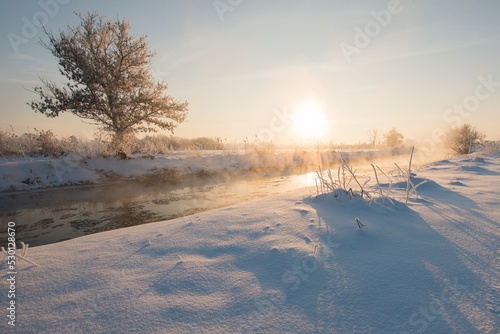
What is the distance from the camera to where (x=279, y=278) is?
144 centimetres

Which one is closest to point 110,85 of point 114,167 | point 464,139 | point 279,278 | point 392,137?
point 114,167

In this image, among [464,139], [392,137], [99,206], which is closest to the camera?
[99,206]

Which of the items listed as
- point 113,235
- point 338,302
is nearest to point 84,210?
point 113,235

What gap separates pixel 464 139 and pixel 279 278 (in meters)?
21.9

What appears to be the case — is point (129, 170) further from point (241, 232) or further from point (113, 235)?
point (241, 232)

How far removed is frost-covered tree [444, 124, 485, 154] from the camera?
54.4 feet

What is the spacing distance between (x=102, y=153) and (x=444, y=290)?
10.9m

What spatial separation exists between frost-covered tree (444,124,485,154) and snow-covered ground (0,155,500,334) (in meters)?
19.2

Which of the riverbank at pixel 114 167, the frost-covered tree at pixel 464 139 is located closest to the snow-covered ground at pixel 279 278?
the riverbank at pixel 114 167

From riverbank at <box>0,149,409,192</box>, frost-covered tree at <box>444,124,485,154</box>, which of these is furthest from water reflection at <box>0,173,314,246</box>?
frost-covered tree at <box>444,124,485,154</box>

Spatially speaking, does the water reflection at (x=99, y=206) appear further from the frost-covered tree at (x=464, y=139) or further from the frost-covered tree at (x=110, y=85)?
the frost-covered tree at (x=464, y=139)

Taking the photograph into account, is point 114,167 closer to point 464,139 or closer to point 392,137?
point 464,139

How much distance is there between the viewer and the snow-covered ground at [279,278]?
1.08 metres

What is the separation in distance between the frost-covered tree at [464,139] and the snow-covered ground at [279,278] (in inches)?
758
